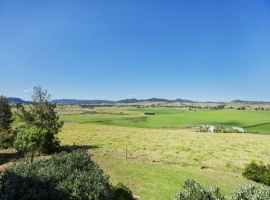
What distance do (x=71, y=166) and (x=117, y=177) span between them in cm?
1251

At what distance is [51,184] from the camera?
1209cm

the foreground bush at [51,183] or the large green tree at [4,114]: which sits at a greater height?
the large green tree at [4,114]

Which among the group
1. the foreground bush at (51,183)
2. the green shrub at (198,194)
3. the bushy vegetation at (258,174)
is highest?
the green shrub at (198,194)

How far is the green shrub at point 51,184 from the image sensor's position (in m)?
10.9

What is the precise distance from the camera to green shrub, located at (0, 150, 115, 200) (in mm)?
10938

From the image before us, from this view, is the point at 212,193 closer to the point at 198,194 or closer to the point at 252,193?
the point at 198,194

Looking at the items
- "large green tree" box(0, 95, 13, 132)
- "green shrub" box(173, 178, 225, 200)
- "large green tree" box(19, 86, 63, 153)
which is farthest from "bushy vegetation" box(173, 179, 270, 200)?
"large green tree" box(0, 95, 13, 132)

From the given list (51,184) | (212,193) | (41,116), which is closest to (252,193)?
(212,193)

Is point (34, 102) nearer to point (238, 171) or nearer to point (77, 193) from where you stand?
point (77, 193)

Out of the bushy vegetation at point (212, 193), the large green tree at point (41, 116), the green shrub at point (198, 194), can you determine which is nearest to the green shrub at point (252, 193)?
the bushy vegetation at point (212, 193)

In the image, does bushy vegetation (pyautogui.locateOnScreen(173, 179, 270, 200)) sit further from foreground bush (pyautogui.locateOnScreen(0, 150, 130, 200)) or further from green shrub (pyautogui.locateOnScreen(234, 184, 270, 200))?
foreground bush (pyautogui.locateOnScreen(0, 150, 130, 200))

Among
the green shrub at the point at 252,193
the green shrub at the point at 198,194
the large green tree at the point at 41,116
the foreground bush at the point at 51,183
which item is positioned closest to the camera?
the green shrub at the point at 252,193

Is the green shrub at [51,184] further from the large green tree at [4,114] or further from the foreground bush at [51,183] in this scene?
the large green tree at [4,114]

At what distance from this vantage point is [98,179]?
41.5 ft
